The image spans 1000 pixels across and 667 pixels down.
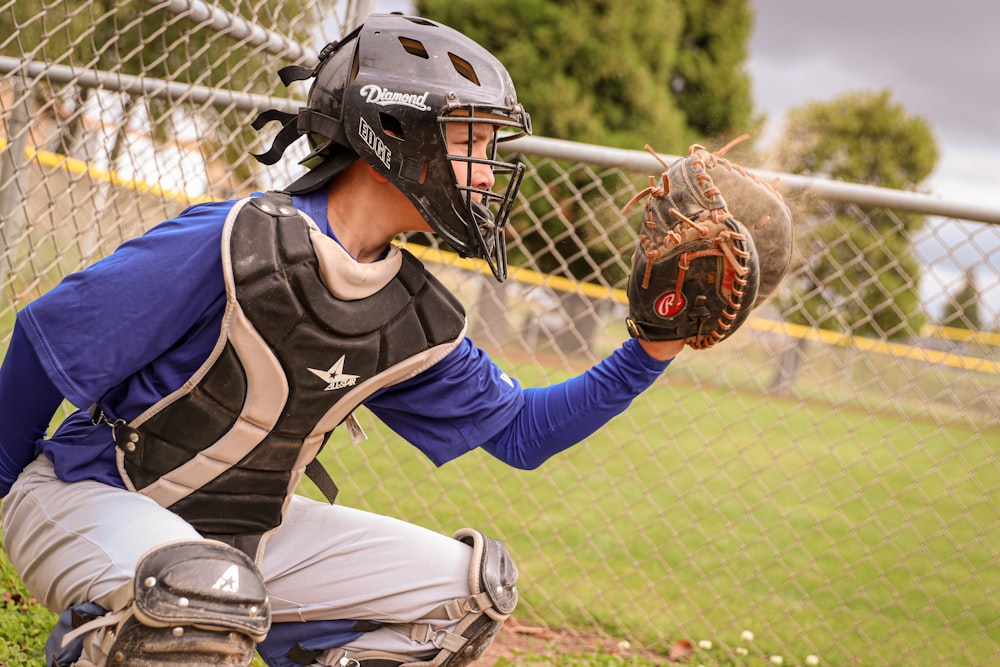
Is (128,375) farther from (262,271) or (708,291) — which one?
(708,291)

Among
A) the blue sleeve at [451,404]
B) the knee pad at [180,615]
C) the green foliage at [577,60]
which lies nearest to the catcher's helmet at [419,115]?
the blue sleeve at [451,404]

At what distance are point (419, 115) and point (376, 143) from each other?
0.37ft

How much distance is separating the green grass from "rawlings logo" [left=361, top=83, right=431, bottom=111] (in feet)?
5.94

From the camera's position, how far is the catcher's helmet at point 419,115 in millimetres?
2092

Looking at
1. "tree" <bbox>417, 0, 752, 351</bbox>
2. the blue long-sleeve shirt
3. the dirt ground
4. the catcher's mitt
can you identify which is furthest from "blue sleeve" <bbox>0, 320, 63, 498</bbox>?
"tree" <bbox>417, 0, 752, 351</bbox>

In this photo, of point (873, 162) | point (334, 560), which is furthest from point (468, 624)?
point (873, 162)

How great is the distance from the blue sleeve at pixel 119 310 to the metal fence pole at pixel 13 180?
143cm

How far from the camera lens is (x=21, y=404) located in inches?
80.7

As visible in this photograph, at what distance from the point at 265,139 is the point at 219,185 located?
0.97 feet

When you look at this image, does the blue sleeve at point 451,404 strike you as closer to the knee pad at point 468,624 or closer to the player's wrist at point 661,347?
the knee pad at point 468,624

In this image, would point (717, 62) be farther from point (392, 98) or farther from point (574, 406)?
point (392, 98)

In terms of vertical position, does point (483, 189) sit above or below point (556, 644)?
above

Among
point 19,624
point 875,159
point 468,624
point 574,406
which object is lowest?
point 875,159

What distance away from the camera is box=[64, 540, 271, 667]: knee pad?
5.62ft
